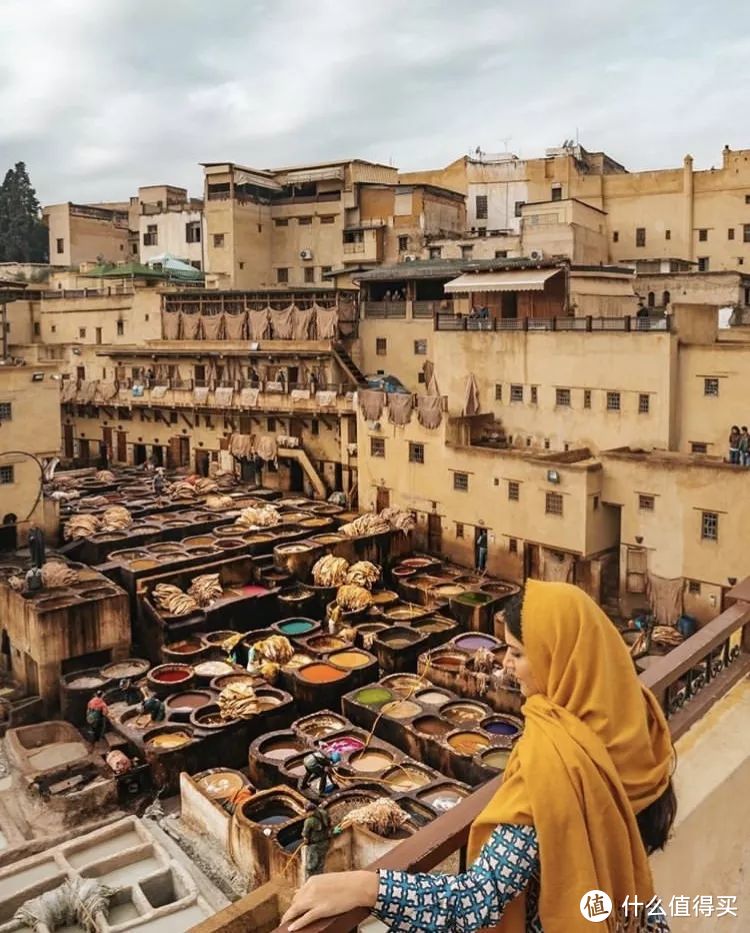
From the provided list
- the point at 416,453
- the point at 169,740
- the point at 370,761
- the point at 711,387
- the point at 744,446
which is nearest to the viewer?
the point at 370,761

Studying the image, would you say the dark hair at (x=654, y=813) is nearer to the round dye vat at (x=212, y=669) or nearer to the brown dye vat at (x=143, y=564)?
the round dye vat at (x=212, y=669)

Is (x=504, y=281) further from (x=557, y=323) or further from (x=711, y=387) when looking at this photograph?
(x=711, y=387)

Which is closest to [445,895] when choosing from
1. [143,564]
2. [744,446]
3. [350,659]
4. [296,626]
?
[350,659]

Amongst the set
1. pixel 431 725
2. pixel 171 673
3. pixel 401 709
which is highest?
pixel 171 673

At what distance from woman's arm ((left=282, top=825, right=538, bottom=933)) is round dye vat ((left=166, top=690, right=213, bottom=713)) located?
1932 centimetres

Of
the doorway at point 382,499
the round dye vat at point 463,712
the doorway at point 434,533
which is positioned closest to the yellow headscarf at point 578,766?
the round dye vat at point 463,712

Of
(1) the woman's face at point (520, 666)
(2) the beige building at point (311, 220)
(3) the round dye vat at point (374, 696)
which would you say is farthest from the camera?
(2) the beige building at point (311, 220)

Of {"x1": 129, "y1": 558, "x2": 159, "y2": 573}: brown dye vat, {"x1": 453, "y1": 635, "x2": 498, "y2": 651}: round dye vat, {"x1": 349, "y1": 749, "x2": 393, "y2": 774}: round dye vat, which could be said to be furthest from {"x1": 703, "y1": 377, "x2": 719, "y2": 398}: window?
{"x1": 129, "y1": 558, "x2": 159, "y2": 573}: brown dye vat

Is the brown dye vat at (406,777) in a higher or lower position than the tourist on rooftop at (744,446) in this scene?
lower

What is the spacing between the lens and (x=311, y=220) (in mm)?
50188

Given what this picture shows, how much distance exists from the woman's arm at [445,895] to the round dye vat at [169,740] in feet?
57.5

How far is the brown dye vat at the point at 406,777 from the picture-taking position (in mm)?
17531

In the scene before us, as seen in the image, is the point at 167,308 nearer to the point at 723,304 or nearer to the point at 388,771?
the point at 723,304

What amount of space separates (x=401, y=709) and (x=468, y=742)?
7.21 feet
